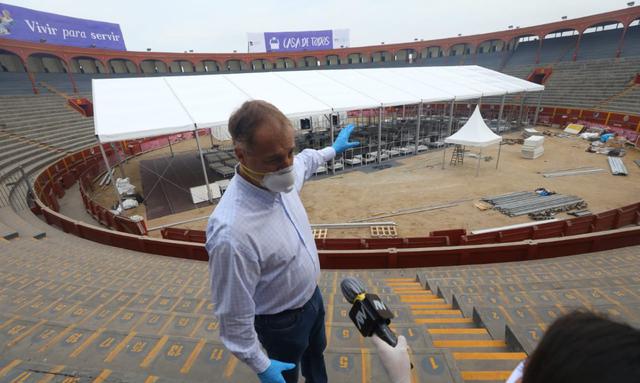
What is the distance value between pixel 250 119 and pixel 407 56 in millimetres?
54017

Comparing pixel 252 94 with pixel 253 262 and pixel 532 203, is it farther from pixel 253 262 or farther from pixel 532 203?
pixel 253 262

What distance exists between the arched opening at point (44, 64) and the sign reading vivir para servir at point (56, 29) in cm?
213

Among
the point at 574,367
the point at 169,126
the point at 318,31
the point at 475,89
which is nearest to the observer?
the point at 574,367

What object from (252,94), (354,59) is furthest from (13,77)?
(354,59)

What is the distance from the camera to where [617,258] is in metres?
5.50

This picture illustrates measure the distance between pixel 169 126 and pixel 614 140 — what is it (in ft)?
80.6

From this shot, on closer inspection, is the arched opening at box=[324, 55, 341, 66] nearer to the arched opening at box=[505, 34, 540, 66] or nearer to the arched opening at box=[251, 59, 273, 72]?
the arched opening at box=[251, 59, 273, 72]

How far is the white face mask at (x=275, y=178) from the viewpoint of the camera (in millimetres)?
1634

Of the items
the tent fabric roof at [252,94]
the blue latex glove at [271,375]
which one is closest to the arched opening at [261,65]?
the tent fabric roof at [252,94]

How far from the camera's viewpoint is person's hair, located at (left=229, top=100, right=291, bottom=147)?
1479 millimetres

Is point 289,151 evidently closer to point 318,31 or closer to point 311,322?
point 311,322

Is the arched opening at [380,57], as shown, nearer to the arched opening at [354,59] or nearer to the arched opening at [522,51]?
the arched opening at [354,59]

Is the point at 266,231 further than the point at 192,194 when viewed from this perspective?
No

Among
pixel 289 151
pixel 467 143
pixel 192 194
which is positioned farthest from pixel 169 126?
pixel 467 143
